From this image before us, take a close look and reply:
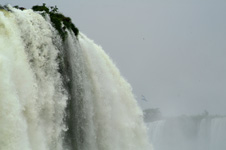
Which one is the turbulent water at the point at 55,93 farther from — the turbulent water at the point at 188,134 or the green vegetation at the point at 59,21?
the turbulent water at the point at 188,134

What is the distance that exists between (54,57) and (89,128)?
98.4 inches

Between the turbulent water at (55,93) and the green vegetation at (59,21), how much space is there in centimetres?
25

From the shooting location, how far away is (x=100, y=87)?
44.0ft

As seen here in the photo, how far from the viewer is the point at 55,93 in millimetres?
A: 10500

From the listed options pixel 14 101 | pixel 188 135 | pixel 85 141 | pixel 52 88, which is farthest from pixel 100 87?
pixel 188 135

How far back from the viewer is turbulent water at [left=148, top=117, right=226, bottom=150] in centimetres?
3359

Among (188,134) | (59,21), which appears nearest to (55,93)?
(59,21)

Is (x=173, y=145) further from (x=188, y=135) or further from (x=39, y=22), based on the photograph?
(x=39, y=22)

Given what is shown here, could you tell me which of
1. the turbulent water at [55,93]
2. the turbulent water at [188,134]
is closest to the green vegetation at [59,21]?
the turbulent water at [55,93]

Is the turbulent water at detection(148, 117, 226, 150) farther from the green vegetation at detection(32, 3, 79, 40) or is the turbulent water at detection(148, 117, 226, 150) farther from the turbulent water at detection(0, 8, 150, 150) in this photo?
the green vegetation at detection(32, 3, 79, 40)

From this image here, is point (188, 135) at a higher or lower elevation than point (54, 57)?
lower

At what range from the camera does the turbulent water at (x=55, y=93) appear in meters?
8.48


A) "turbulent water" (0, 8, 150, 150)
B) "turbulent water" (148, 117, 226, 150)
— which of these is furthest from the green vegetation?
"turbulent water" (148, 117, 226, 150)

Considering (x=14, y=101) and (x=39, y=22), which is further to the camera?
(x=39, y=22)
